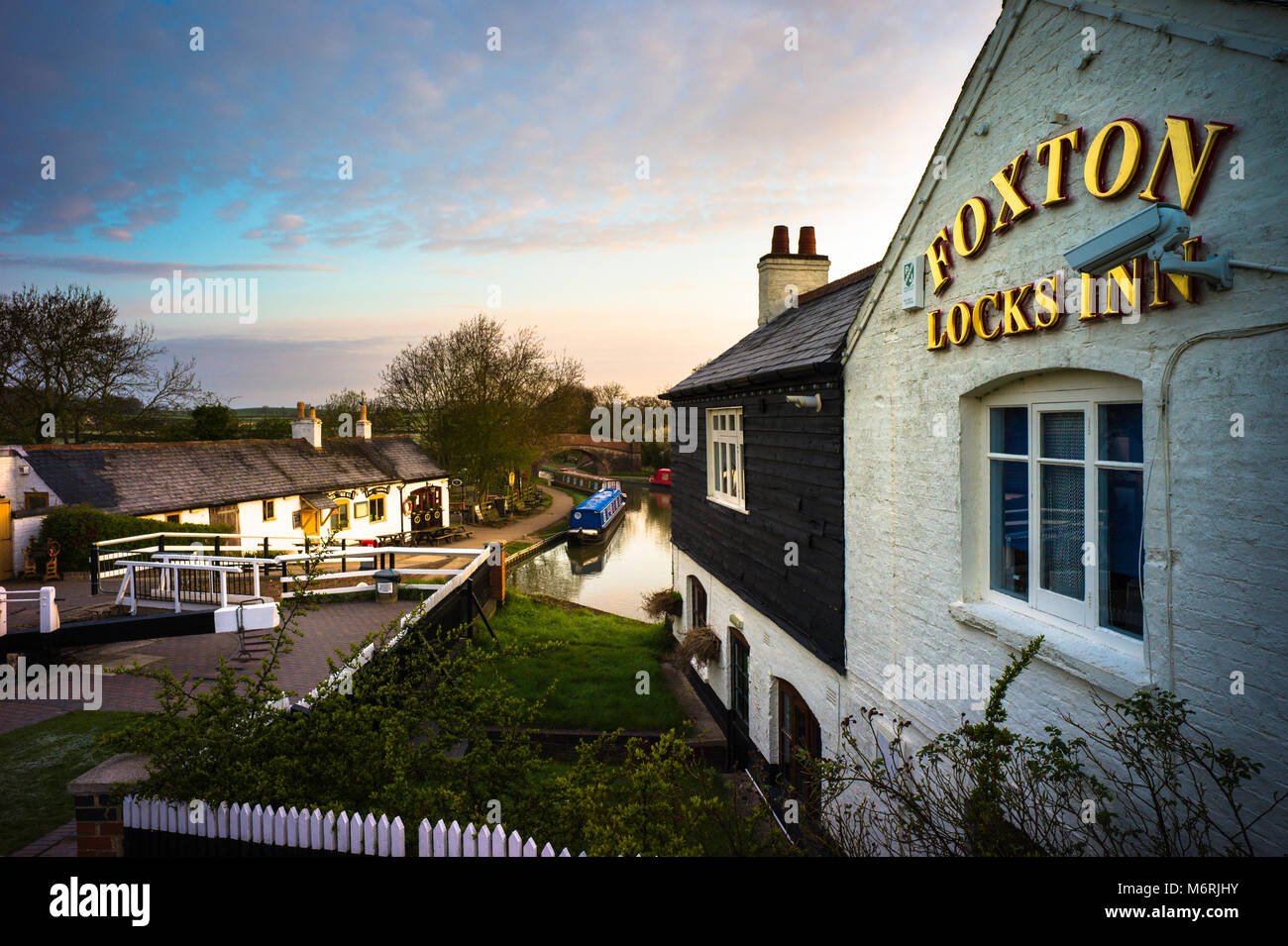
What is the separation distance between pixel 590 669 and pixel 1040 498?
9648 millimetres

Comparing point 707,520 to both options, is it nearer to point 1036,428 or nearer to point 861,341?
point 861,341

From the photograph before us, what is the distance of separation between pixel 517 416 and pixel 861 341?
29.7 meters

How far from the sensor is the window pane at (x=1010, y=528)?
4.53m

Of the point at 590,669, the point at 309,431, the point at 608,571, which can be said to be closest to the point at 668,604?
the point at 590,669

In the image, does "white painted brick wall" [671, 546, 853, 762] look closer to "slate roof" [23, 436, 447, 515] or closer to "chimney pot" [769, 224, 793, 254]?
"chimney pot" [769, 224, 793, 254]

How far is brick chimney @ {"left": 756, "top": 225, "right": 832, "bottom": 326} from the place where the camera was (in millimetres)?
13109

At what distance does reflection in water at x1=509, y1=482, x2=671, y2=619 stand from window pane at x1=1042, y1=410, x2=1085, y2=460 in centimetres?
1569

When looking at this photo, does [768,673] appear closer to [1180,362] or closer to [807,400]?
[807,400]

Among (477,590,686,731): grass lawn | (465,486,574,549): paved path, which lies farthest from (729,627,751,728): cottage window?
(465,486,574,549): paved path

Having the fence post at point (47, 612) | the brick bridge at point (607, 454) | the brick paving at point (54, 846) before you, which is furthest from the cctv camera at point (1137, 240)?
the brick bridge at point (607, 454)

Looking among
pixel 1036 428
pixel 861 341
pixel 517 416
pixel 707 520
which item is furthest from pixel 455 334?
pixel 1036 428

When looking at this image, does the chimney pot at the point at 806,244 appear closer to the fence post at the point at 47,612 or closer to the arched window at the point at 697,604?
the arched window at the point at 697,604

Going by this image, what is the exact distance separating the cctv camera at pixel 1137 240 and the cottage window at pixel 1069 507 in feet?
3.00

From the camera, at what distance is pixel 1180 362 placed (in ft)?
10.5
